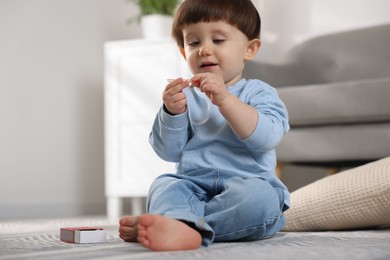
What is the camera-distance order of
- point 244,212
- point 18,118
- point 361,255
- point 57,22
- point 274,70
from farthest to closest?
1. point 57,22
2. point 18,118
3. point 274,70
4. point 244,212
5. point 361,255

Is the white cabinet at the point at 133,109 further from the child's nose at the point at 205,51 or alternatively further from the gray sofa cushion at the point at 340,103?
the child's nose at the point at 205,51

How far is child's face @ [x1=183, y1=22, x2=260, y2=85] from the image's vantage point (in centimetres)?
118

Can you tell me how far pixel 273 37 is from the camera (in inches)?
123

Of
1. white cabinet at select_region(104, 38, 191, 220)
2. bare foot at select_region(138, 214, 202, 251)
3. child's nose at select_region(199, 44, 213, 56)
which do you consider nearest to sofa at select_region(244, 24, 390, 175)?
white cabinet at select_region(104, 38, 191, 220)

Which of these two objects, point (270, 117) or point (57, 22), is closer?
point (270, 117)

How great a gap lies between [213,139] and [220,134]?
2cm

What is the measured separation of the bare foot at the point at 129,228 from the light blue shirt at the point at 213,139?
156 mm

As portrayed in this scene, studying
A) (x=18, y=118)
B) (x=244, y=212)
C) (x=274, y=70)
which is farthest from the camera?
(x=18, y=118)

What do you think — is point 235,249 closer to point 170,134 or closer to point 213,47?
point 170,134

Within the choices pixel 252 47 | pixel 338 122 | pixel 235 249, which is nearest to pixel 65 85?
pixel 338 122

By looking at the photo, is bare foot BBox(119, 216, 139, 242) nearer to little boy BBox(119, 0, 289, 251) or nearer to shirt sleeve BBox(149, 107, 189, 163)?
little boy BBox(119, 0, 289, 251)

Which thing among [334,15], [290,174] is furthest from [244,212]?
[334,15]

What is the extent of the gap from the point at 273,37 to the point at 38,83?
110 centimetres

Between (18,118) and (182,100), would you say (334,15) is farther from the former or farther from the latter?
(182,100)
